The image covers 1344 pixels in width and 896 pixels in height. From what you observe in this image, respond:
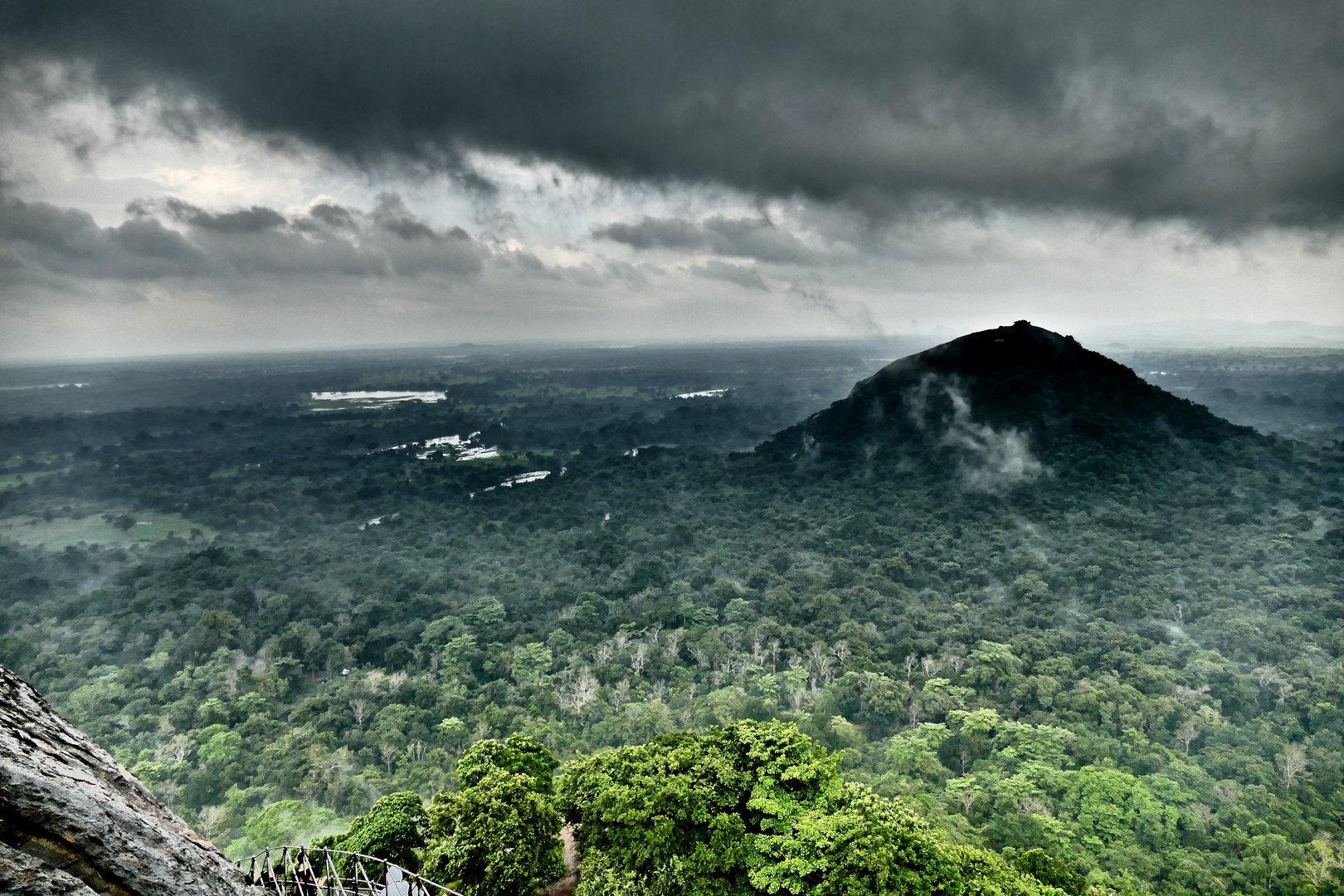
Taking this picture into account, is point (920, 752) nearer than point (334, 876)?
No

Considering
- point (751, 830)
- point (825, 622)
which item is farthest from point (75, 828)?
point (825, 622)

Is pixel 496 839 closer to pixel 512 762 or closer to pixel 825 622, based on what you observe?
pixel 512 762

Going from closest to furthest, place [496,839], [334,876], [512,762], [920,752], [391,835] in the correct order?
[334,876]
[496,839]
[391,835]
[512,762]
[920,752]

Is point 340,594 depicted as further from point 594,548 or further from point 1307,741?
point 1307,741

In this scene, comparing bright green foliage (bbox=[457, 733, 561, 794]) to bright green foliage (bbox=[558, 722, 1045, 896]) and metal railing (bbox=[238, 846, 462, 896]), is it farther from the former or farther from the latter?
metal railing (bbox=[238, 846, 462, 896])

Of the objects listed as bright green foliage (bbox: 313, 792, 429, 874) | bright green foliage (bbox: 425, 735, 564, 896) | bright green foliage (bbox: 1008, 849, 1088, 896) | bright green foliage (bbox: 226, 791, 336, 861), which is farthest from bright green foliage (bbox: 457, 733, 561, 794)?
bright green foliage (bbox: 1008, 849, 1088, 896)

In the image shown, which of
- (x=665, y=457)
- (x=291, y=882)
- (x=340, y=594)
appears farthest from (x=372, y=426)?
(x=291, y=882)
